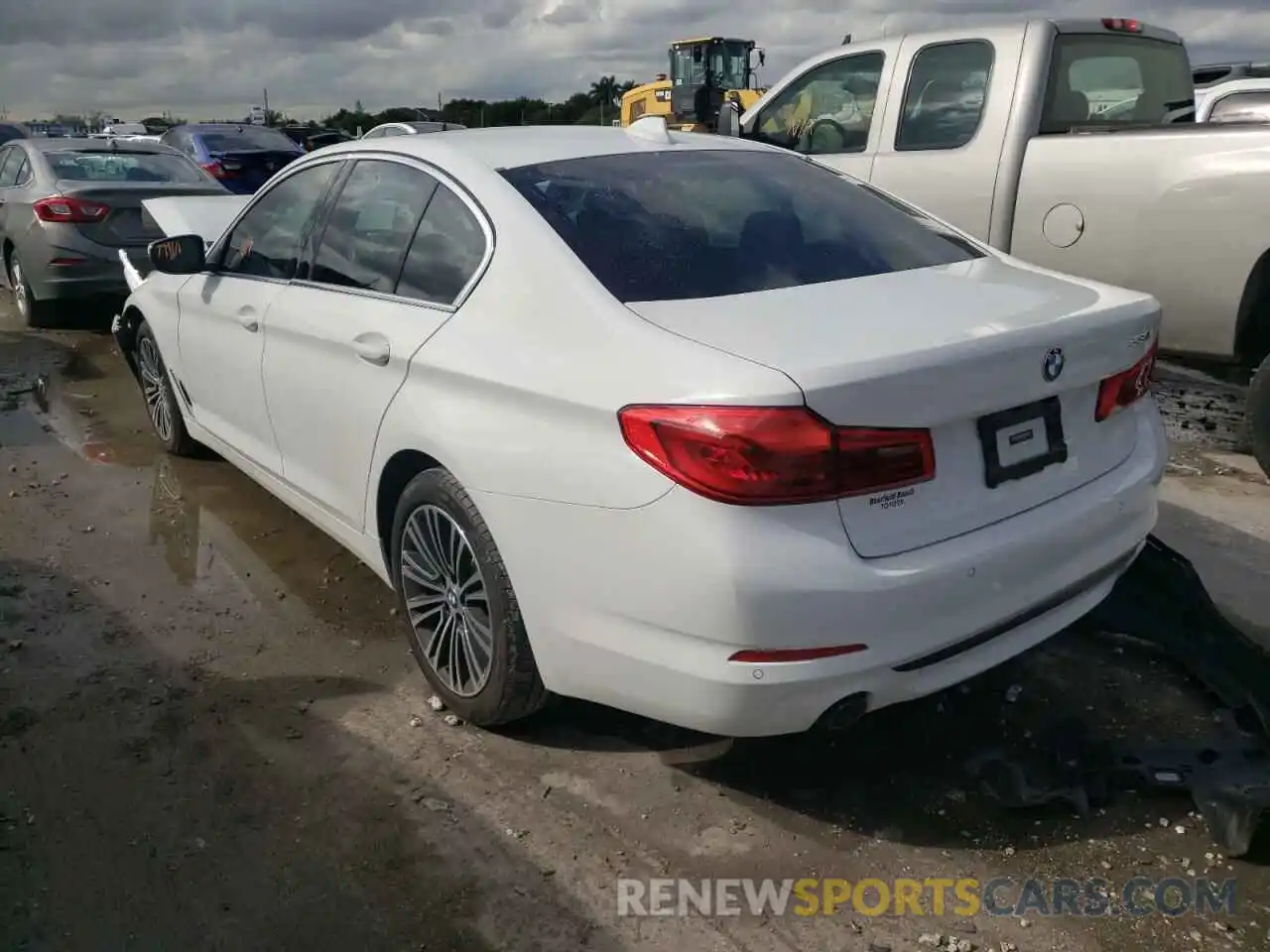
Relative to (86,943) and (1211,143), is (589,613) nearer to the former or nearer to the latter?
(86,943)

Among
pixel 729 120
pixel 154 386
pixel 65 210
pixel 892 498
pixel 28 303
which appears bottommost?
pixel 28 303

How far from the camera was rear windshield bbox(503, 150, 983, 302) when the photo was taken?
9.62 ft

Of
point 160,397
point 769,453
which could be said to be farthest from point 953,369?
point 160,397

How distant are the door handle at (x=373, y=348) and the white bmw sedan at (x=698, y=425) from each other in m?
0.02

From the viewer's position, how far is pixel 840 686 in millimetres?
2477

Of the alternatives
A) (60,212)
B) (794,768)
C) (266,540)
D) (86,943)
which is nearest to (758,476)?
(794,768)

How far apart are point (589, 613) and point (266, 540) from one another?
104 inches

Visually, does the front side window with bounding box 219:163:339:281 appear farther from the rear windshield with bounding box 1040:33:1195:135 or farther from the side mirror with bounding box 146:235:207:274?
the rear windshield with bounding box 1040:33:1195:135

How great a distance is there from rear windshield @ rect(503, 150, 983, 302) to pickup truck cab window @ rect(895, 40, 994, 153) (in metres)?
2.60

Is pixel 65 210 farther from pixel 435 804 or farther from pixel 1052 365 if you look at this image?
pixel 1052 365

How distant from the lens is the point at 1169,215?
5.03 metres

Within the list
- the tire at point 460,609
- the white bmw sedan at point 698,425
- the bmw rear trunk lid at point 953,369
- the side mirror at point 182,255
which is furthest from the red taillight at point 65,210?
the bmw rear trunk lid at point 953,369

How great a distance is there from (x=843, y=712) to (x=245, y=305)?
2888 millimetres

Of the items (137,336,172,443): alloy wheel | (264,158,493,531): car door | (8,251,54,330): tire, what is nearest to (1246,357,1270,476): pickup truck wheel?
(264,158,493,531): car door
